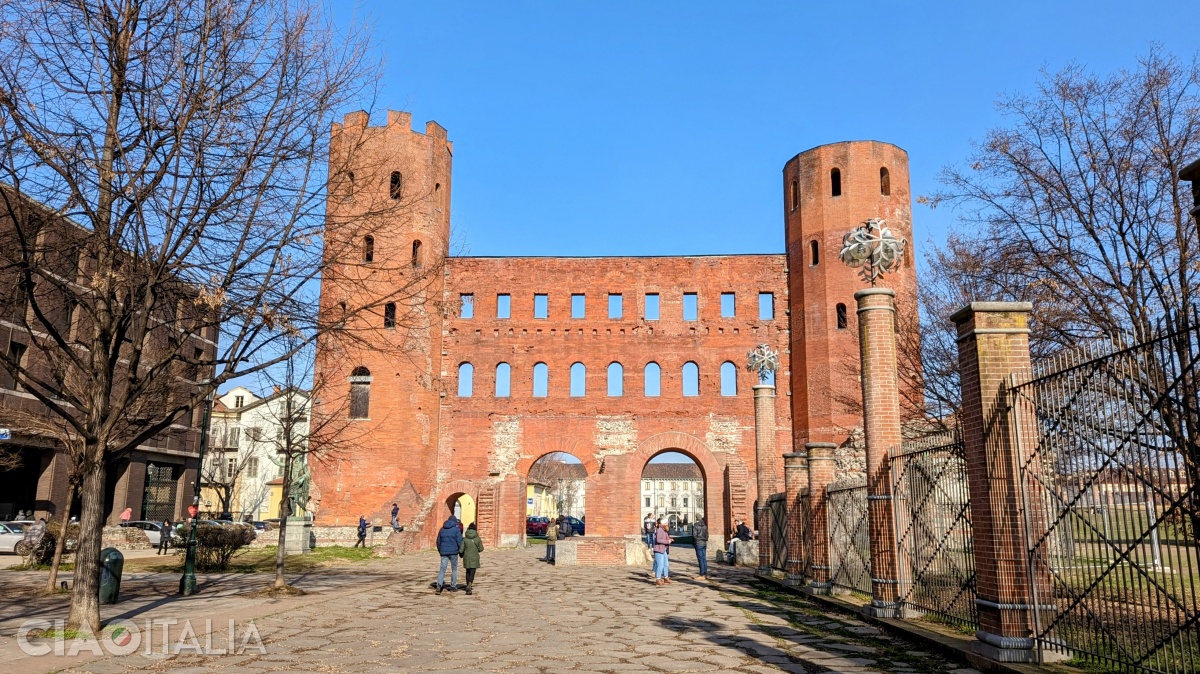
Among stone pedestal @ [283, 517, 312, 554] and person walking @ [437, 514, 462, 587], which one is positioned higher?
person walking @ [437, 514, 462, 587]

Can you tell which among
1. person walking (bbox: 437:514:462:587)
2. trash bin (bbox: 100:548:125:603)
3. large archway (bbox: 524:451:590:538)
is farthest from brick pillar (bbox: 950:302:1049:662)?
large archway (bbox: 524:451:590:538)

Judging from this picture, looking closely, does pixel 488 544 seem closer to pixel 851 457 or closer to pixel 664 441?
pixel 664 441

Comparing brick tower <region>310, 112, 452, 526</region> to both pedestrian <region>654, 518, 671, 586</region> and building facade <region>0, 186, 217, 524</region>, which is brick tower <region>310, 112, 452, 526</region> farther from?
pedestrian <region>654, 518, 671, 586</region>

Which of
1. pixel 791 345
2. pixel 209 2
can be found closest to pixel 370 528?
pixel 791 345

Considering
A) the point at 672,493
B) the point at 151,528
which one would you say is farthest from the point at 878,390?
the point at 672,493

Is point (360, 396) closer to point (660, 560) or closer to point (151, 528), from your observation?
point (151, 528)

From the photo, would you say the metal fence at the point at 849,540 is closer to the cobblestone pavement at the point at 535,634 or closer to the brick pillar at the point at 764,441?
the cobblestone pavement at the point at 535,634

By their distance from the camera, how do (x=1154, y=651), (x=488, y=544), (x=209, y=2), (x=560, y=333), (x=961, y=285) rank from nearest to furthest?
(x=1154, y=651) < (x=209, y=2) < (x=961, y=285) < (x=488, y=544) < (x=560, y=333)

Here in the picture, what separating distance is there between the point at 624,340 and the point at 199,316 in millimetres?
22952

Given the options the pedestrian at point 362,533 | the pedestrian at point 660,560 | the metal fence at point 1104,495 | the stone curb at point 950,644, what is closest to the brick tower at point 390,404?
the pedestrian at point 362,533

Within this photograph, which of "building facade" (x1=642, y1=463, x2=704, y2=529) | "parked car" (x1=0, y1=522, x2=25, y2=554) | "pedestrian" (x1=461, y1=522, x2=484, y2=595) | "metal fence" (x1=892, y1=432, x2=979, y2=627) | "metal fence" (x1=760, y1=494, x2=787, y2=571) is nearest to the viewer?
"metal fence" (x1=892, y1=432, x2=979, y2=627)

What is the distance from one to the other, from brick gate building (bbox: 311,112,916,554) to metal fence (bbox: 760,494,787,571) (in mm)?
9540

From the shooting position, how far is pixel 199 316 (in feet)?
32.1

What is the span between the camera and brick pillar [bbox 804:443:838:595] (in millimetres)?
13484
